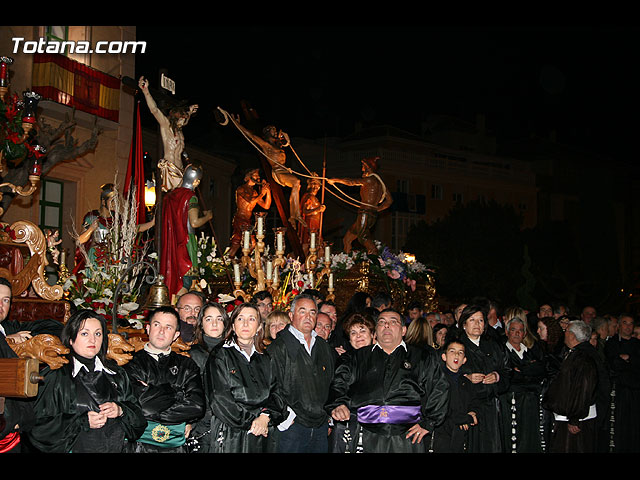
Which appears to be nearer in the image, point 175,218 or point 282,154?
point 175,218

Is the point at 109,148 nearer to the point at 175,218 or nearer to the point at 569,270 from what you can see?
the point at 175,218

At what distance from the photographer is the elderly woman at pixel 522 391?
8.10 metres

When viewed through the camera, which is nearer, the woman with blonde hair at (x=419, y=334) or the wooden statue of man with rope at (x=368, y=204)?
the woman with blonde hair at (x=419, y=334)

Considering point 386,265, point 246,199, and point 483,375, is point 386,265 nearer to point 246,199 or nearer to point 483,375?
point 246,199

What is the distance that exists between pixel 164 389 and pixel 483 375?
3.24 metres

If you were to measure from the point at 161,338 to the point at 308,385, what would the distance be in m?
1.37

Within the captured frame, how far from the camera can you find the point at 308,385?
19.9 feet

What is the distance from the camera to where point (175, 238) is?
9562 mm

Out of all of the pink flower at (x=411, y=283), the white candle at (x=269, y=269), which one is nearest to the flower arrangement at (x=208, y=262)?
the white candle at (x=269, y=269)

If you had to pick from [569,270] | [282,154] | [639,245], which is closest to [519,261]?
[569,270]

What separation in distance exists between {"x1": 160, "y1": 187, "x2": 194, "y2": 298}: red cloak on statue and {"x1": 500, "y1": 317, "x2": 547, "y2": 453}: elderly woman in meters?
3.98

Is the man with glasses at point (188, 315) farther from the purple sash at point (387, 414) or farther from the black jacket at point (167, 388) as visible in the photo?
the purple sash at point (387, 414)

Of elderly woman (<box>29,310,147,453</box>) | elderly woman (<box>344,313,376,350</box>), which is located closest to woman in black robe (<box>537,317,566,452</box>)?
elderly woman (<box>344,313,376,350</box>)

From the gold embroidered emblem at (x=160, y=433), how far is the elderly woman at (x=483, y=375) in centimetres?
302
